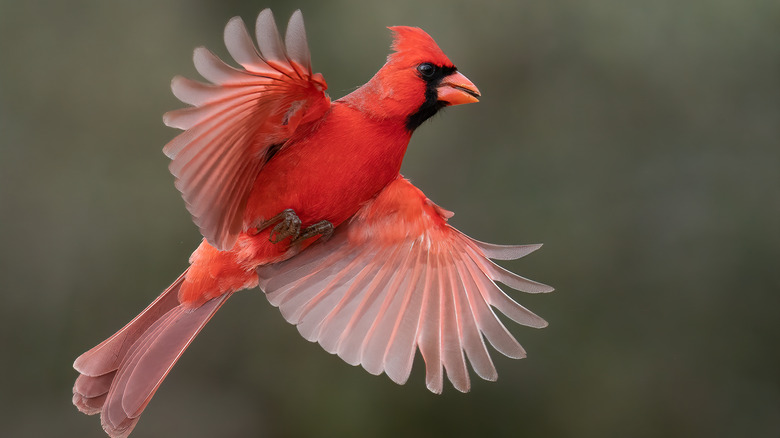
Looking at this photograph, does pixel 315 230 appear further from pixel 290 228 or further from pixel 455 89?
pixel 455 89

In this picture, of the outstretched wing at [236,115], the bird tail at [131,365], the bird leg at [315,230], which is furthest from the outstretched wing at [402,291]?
the outstretched wing at [236,115]

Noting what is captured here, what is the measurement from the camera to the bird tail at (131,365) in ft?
6.22

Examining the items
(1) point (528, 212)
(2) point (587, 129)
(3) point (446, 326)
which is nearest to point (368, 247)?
(3) point (446, 326)

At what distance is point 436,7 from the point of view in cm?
331

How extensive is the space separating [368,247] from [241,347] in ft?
4.08

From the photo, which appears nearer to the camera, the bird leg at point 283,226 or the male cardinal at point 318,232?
the male cardinal at point 318,232

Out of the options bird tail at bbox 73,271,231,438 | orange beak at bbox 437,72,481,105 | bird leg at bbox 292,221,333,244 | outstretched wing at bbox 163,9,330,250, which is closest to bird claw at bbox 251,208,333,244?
bird leg at bbox 292,221,333,244

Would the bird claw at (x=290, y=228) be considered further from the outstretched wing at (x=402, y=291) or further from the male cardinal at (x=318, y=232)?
the outstretched wing at (x=402, y=291)

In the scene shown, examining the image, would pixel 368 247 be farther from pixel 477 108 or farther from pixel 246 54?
pixel 477 108

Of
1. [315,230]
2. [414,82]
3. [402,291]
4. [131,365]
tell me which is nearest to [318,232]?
[315,230]

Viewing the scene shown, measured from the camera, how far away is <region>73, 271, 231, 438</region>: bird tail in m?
1.90

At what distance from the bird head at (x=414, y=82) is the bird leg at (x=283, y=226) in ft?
1.03

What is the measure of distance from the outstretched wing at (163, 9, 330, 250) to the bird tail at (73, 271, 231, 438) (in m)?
0.38

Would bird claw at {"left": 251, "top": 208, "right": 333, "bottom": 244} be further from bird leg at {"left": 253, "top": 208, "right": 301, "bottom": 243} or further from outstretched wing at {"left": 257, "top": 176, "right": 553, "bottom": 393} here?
outstretched wing at {"left": 257, "top": 176, "right": 553, "bottom": 393}
